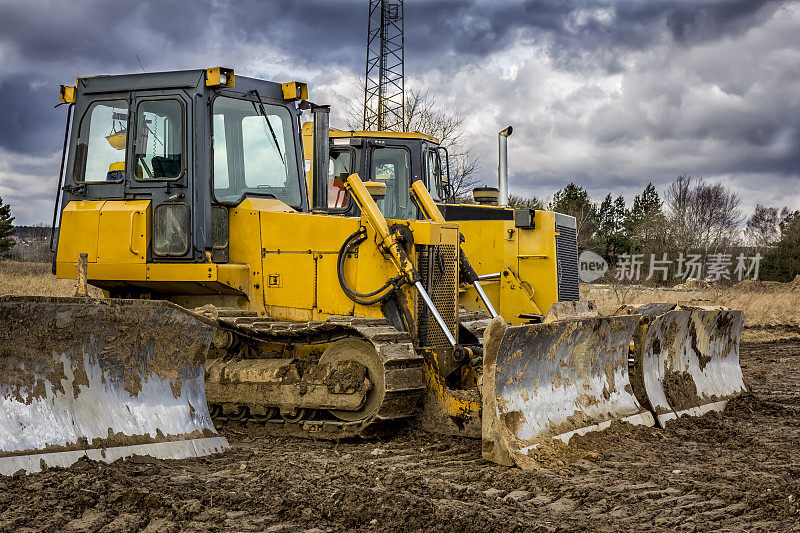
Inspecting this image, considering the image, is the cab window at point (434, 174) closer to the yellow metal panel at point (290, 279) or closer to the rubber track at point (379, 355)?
the yellow metal panel at point (290, 279)

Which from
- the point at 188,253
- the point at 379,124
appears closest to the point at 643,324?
the point at 188,253

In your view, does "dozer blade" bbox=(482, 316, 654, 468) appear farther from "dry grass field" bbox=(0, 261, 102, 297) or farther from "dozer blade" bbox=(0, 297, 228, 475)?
"dry grass field" bbox=(0, 261, 102, 297)

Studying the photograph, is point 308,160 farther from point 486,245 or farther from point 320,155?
point 486,245

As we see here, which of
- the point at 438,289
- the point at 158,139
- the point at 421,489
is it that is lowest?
the point at 421,489

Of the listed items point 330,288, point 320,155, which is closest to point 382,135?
point 320,155

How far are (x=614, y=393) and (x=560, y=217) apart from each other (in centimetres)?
352

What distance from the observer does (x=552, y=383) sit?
6.55 m

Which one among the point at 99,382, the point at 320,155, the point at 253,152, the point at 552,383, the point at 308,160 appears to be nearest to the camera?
the point at 99,382

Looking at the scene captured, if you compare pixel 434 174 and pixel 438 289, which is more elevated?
pixel 434 174

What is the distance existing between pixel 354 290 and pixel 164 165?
210 centimetres

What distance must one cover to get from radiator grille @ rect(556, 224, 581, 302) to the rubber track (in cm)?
389

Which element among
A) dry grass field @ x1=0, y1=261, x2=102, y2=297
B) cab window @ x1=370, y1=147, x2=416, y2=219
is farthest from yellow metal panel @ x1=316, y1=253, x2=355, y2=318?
dry grass field @ x1=0, y1=261, x2=102, y2=297

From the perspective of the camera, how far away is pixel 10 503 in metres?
4.44

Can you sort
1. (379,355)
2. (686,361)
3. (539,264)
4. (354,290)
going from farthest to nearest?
(539,264), (686,361), (354,290), (379,355)
